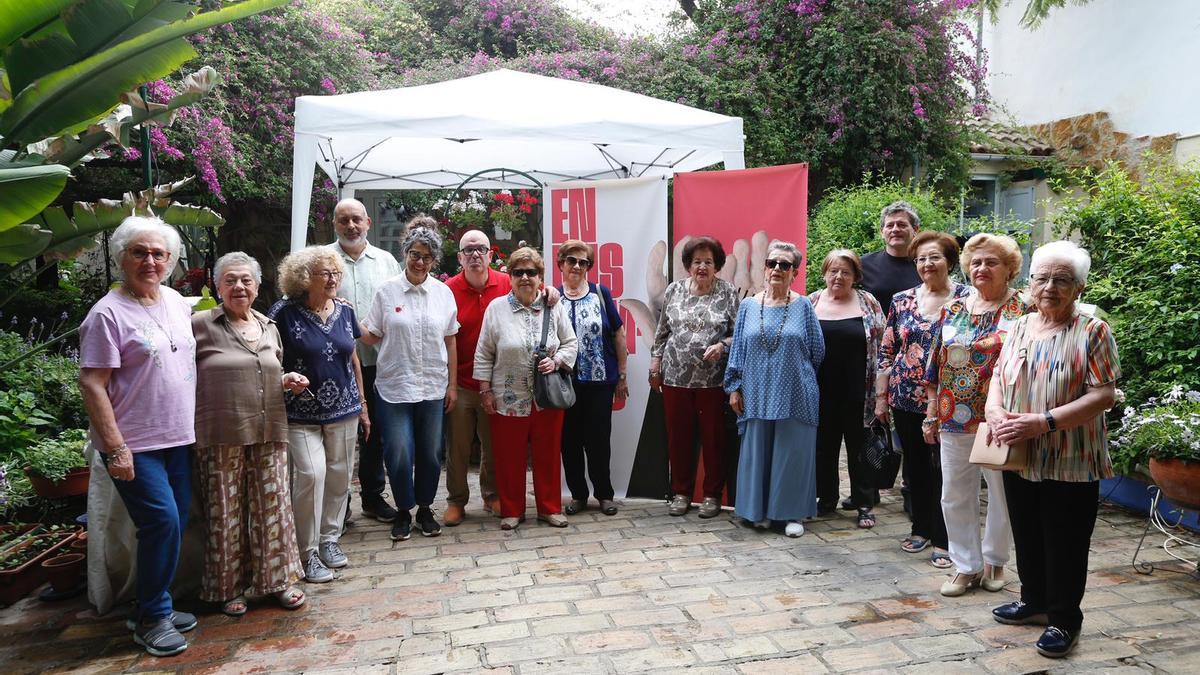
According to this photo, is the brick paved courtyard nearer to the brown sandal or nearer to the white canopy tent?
the brown sandal

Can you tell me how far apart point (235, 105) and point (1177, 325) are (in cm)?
847

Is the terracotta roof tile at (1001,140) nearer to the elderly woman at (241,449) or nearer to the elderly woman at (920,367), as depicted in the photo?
the elderly woman at (920,367)

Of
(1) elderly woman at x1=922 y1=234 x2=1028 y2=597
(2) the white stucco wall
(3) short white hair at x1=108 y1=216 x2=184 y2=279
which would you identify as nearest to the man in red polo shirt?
(3) short white hair at x1=108 y1=216 x2=184 y2=279

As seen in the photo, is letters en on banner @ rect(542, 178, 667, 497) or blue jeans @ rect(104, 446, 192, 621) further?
letters en on banner @ rect(542, 178, 667, 497)

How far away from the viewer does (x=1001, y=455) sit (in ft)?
10.0

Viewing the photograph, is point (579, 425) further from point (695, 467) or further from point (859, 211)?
point (859, 211)

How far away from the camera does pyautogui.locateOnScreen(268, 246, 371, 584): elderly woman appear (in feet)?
12.7

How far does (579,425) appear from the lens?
508 centimetres

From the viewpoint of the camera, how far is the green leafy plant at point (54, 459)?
13.5 feet

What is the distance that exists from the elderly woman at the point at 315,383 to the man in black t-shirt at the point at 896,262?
3.19m

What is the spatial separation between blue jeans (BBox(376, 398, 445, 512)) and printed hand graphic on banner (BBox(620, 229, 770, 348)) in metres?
1.60

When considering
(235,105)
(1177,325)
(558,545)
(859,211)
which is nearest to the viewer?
(558,545)

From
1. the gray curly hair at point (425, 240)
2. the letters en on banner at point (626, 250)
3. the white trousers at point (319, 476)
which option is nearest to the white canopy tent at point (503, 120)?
the letters en on banner at point (626, 250)

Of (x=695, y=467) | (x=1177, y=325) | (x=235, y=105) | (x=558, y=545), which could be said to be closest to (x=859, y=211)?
(x=1177, y=325)
